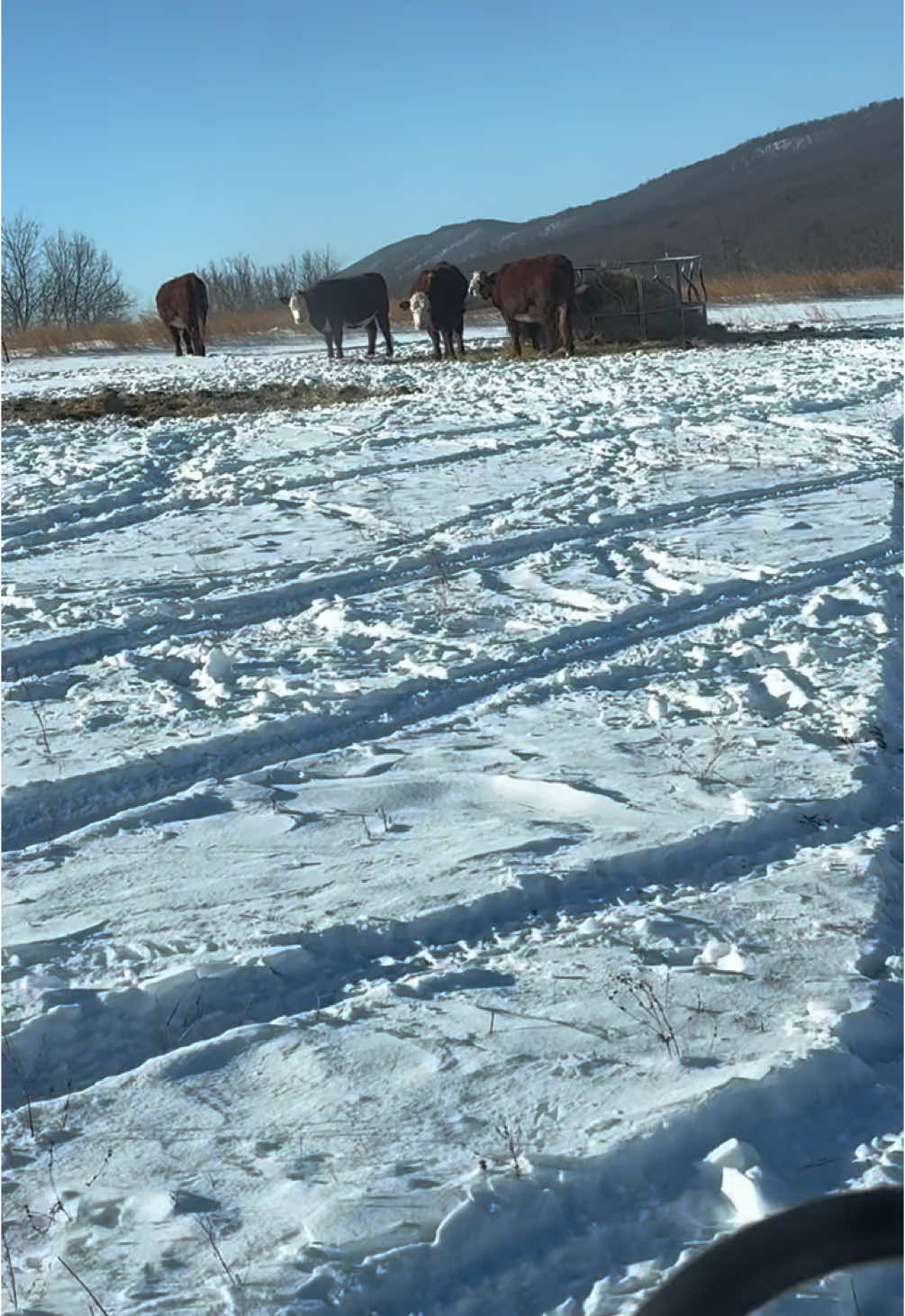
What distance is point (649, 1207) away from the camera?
2557 mm

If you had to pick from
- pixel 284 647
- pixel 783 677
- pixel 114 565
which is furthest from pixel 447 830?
pixel 114 565

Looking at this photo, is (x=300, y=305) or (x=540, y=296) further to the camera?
(x=300, y=305)

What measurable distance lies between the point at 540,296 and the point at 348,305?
514 centimetres

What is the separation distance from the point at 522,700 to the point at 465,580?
1.98m

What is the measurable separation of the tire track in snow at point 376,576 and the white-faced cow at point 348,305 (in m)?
15.5

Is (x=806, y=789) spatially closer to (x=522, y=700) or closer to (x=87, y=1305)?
(x=522, y=700)

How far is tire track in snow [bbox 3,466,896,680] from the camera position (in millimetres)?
6395

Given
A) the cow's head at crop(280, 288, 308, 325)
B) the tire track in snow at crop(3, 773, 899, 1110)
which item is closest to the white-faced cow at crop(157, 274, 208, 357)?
the cow's head at crop(280, 288, 308, 325)

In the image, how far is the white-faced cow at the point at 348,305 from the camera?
2383 centimetres

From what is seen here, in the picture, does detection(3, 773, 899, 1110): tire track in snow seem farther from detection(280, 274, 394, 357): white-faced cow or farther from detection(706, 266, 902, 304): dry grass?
detection(706, 266, 902, 304): dry grass

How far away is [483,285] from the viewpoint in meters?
22.3

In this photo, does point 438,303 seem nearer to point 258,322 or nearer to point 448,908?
point 258,322

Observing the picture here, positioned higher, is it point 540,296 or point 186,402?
point 540,296

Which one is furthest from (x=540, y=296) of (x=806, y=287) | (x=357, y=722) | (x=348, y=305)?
(x=806, y=287)
